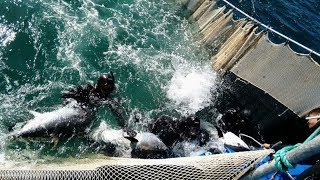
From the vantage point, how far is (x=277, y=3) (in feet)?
58.2

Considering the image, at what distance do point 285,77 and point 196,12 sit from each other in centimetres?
493

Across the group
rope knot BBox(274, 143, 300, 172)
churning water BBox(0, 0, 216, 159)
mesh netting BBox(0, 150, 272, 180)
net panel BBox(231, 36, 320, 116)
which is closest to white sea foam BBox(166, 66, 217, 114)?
churning water BBox(0, 0, 216, 159)

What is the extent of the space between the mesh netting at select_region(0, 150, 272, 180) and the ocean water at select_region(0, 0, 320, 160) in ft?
8.12

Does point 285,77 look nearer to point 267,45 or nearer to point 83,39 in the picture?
point 267,45

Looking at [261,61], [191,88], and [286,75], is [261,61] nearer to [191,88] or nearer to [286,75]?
[286,75]

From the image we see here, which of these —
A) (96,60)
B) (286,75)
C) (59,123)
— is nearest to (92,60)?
(96,60)

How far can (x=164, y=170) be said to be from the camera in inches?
208

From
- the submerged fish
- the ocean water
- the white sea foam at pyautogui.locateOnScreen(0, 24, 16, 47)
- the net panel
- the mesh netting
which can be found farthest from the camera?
the white sea foam at pyautogui.locateOnScreen(0, 24, 16, 47)

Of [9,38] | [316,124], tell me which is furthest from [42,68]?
[316,124]

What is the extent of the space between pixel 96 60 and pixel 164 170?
5.91 m

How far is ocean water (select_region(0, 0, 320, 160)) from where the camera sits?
28.4 feet

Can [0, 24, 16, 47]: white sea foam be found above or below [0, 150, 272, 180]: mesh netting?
below

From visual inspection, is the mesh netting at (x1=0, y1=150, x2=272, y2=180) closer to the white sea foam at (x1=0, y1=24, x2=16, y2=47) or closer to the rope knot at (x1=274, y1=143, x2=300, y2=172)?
the rope knot at (x1=274, y1=143, x2=300, y2=172)

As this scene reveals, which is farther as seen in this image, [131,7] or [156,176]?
[131,7]
